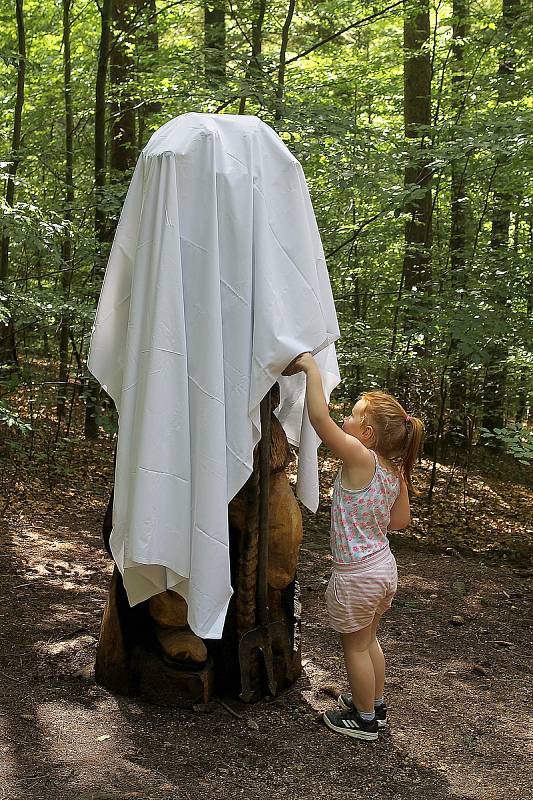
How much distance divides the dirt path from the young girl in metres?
0.30

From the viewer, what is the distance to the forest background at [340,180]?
639 cm

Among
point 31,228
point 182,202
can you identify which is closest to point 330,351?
point 182,202

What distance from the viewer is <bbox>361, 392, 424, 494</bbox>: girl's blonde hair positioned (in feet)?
10.3

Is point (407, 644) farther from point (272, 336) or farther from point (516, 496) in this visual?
point (516, 496)

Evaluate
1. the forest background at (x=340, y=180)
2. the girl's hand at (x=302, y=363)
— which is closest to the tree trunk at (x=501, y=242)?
the forest background at (x=340, y=180)

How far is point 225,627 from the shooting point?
11.3 ft

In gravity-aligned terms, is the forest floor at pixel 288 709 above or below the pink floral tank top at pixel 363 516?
below

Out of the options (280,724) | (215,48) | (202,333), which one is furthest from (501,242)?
(280,724)

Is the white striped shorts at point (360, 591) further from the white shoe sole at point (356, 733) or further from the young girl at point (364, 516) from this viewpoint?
the white shoe sole at point (356, 733)

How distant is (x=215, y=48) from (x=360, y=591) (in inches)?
250

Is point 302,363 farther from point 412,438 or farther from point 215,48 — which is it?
point 215,48

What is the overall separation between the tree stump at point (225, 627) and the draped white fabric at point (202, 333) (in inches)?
10.3

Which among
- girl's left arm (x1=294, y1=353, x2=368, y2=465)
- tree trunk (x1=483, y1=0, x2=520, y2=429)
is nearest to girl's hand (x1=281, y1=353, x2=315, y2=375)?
girl's left arm (x1=294, y1=353, x2=368, y2=465)

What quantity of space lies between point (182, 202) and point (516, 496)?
731cm
